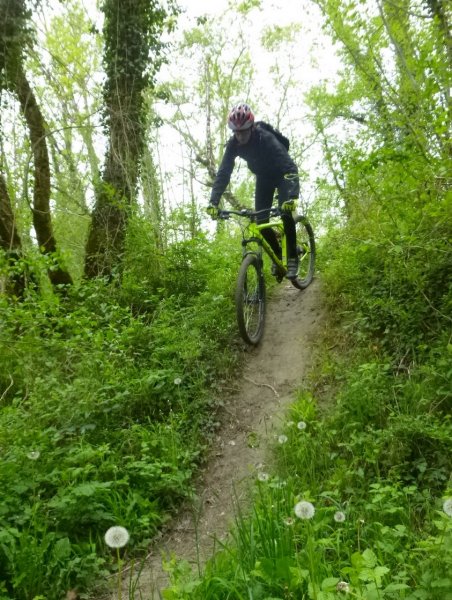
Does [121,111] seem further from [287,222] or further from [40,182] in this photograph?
[287,222]

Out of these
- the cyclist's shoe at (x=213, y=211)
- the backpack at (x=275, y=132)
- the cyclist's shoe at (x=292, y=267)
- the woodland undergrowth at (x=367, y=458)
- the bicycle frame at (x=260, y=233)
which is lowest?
the woodland undergrowth at (x=367, y=458)

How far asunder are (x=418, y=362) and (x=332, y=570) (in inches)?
87.5

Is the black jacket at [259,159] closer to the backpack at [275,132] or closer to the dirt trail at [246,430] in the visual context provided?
the backpack at [275,132]

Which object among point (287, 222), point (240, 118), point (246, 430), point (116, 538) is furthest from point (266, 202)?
point (116, 538)

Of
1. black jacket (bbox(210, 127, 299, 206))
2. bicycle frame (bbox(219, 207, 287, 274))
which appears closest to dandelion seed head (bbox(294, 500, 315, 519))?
bicycle frame (bbox(219, 207, 287, 274))

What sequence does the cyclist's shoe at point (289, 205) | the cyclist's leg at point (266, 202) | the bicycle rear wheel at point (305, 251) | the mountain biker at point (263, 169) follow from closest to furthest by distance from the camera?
the cyclist's shoe at point (289, 205), the mountain biker at point (263, 169), the cyclist's leg at point (266, 202), the bicycle rear wheel at point (305, 251)

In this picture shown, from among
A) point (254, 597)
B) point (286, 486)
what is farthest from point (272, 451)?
point (254, 597)

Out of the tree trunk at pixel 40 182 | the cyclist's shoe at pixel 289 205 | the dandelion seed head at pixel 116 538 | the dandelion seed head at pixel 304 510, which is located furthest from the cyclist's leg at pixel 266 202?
the dandelion seed head at pixel 116 538

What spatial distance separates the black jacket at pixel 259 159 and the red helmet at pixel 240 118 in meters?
0.24

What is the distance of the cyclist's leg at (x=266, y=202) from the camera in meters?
5.85

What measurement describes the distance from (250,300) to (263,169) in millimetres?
1737

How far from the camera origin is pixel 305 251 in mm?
6984

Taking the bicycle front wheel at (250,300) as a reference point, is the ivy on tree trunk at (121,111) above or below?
above

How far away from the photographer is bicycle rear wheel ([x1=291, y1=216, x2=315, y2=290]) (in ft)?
22.4
